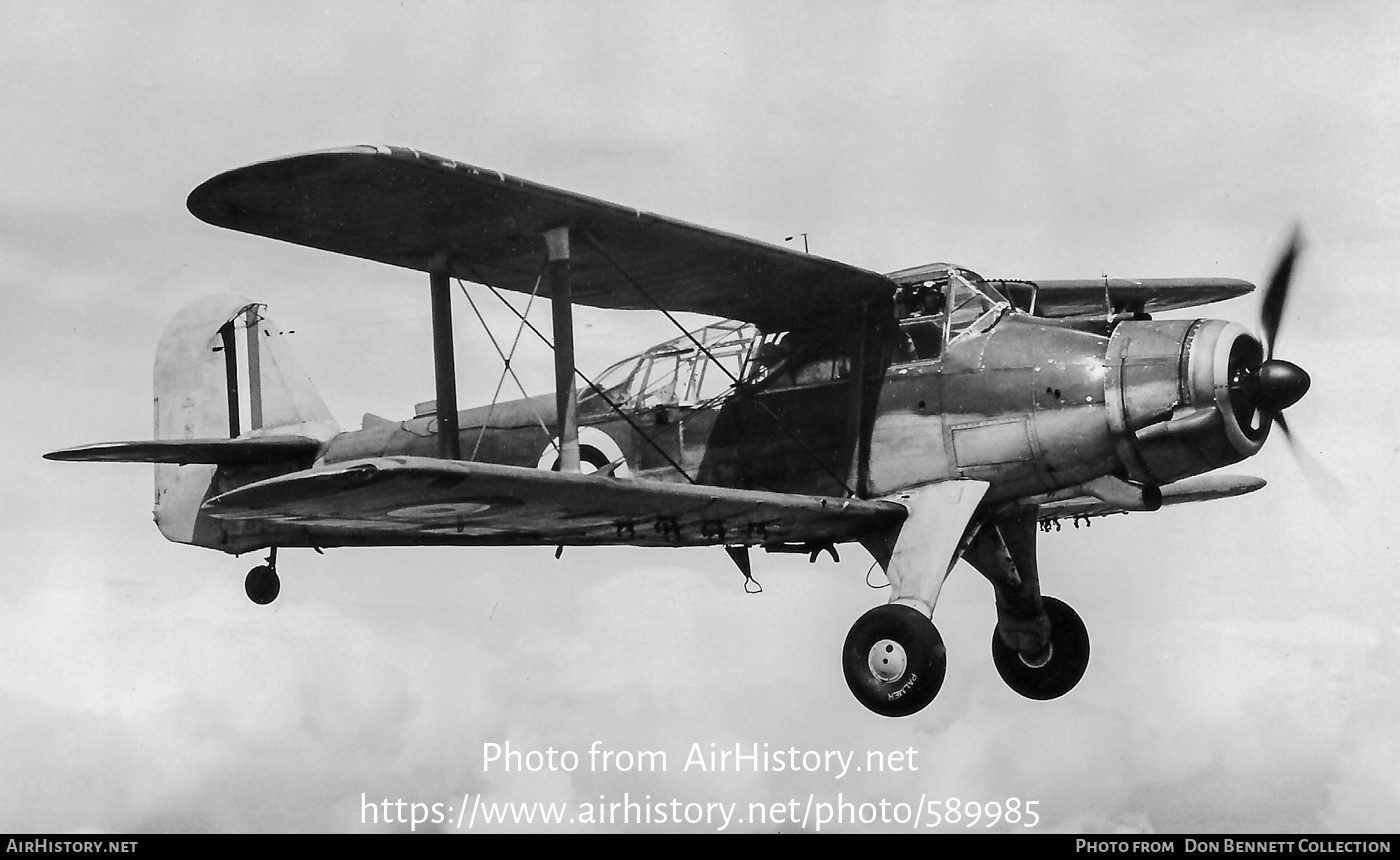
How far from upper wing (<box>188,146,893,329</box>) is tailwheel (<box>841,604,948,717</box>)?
7.75ft

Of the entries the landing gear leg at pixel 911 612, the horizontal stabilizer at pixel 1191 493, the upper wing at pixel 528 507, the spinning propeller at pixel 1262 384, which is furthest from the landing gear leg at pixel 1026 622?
the spinning propeller at pixel 1262 384

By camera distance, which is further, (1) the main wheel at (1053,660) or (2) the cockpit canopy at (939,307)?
(1) the main wheel at (1053,660)

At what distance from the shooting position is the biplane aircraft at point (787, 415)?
894 centimetres

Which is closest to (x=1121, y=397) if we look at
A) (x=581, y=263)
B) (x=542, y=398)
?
(x=581, y=263)

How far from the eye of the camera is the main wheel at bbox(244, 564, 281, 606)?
13.3 metres

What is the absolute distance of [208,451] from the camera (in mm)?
12523

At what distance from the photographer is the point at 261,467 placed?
1325cm

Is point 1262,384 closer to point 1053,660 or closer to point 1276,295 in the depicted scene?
point 1276,295

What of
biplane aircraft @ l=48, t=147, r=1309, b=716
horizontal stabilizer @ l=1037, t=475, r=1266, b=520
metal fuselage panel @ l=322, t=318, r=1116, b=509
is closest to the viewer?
biplane aircraft @ l=48, t=147, r=1309, b=716

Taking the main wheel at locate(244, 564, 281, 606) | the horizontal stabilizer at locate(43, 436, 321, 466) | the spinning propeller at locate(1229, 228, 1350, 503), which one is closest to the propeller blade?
the spinning propeller at locate(1229, 228, 1350, 503)

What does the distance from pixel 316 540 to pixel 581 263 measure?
3.86 metres

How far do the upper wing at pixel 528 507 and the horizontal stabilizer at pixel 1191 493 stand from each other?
2.62 metres

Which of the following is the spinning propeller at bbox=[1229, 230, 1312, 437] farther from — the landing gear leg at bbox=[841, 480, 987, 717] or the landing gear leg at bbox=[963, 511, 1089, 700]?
the landing gear leg at bbox=[963, 511, 1089, 700]

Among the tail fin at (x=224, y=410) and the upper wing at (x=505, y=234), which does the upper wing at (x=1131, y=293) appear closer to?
the upper wing at (x=505, y=234)
